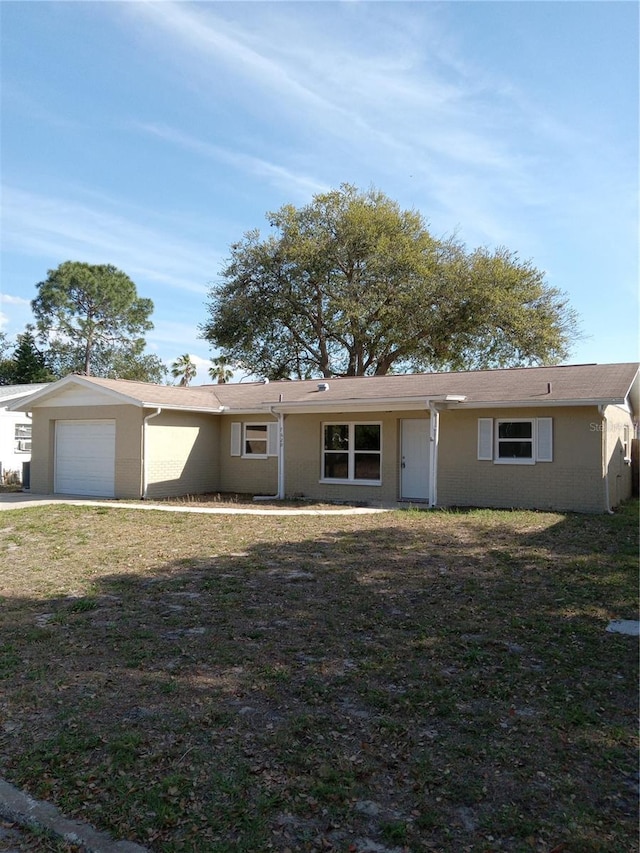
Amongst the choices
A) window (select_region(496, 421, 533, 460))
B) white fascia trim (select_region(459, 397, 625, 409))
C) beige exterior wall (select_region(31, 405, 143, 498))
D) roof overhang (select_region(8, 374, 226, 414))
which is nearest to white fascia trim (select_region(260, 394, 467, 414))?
white fascia trim (select_region(459, 397, 625, 409))

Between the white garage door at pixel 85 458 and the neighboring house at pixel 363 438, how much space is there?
0.13 feet

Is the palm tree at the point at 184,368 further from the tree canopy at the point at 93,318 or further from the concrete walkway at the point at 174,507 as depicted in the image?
the concrete walkway at the point at 174,507

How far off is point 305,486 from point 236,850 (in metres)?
14.5

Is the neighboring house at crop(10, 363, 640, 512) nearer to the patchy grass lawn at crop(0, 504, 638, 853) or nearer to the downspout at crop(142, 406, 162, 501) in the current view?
the downspout at crop(142, 406, 162, 501)

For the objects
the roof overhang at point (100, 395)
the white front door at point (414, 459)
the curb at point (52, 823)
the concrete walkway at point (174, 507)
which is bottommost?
the curb at point (52, 823)

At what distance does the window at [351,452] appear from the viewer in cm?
1648

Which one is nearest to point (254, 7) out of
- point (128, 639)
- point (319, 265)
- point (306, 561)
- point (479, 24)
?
point (479, 24)

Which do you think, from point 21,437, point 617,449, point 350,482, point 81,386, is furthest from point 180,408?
point 617,449

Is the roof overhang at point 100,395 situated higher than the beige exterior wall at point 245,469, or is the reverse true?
the roof overhang at point 100,395

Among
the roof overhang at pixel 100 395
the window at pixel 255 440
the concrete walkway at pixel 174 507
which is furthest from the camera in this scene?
the window at pixel 255 440

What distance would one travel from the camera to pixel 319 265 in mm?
32219

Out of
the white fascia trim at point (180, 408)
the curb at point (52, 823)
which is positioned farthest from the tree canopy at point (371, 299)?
the curb at point (52, 823)

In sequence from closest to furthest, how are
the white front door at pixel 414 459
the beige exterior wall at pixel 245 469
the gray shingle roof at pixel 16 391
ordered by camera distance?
the white front door at pixel 414 459 → the beige exterior wall at pixel 245 469 → the gray shingle roof at pixel 16 391

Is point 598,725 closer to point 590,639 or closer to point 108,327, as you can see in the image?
point 590,639
